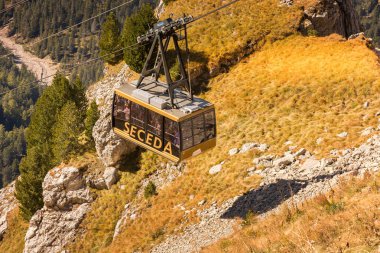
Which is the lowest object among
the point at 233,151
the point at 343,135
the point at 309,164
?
the point at 233,151

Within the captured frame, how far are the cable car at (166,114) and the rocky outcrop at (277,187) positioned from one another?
472cm

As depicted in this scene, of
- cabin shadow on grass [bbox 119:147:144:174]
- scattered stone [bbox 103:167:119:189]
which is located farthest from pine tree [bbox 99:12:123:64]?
scattered stone [bbox 103:167:119:189]

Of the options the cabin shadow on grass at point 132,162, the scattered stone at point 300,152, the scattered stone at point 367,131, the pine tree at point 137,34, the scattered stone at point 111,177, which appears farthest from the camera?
the pine tree at point 137,34

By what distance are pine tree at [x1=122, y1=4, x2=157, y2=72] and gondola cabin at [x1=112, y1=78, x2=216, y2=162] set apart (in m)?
19.0

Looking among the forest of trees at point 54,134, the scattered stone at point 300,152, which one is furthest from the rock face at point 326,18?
the forest of trees at point 54,134

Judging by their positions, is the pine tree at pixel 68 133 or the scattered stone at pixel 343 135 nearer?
the scattered stone at pixel 343 135

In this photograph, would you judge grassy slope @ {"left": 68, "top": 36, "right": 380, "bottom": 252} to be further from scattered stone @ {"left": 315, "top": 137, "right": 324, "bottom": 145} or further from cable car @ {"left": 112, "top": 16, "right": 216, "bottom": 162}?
cable car @ {"left": 112, "top": 16, "right": 216, "bottom": 162}

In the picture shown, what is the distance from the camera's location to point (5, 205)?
235ft

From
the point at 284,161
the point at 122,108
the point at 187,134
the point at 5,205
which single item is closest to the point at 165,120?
the point at 187,134

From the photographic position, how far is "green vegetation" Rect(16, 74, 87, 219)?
52.8 meters

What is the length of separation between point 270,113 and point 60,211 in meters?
23.1

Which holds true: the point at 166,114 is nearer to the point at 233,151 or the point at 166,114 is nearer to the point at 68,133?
the point at 233,151

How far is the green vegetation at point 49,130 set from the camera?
52750mm

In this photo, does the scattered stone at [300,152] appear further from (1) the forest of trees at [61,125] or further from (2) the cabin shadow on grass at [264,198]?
(1) the forest of trees at [61,125]
